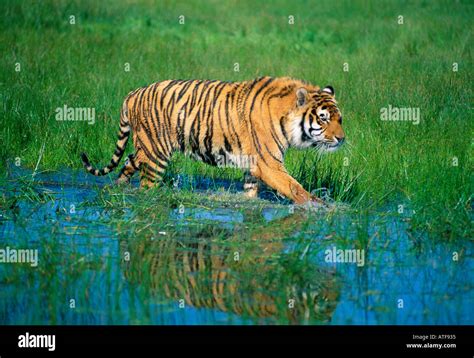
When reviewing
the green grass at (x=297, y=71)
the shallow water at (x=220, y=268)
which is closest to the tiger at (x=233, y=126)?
the green grass at (x=297, y=71)

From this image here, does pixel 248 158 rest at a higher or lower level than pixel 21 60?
lower

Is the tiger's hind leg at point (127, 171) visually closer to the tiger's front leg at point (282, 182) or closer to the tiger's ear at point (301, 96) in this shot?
the tiger's front leg at point (282, 182)

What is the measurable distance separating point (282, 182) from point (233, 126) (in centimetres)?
70

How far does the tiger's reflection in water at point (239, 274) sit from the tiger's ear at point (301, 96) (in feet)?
4.27

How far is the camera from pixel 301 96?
8.44 meters

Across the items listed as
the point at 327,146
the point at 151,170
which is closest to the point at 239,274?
the point at 327,146

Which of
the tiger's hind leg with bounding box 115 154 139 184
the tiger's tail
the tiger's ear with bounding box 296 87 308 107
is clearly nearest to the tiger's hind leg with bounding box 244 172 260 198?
the tiger's ear with bounding box 296 87 308 107

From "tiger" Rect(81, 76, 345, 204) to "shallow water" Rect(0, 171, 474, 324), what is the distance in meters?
0.46

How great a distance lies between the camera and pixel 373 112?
1047cm

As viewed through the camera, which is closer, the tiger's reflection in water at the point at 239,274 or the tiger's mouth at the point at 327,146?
the tiger's reflection in water at the point at 239,274

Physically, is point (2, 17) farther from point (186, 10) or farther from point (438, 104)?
point (438, 104)

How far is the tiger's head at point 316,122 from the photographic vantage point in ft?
27.6

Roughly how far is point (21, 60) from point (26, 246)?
223 inches

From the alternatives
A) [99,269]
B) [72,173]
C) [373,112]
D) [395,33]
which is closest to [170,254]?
[99,269]
